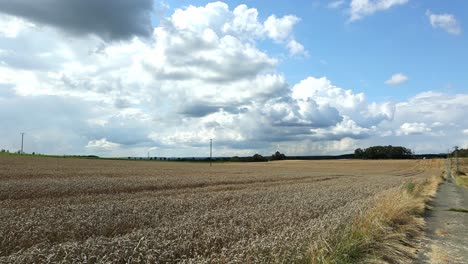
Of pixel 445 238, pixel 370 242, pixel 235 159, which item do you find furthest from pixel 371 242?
pixel 235 159

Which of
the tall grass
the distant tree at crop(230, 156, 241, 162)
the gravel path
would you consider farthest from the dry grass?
the distant tree at crop(230, 156, 241, 162)

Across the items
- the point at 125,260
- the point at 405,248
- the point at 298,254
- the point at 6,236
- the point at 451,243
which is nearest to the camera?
the point at 125,260

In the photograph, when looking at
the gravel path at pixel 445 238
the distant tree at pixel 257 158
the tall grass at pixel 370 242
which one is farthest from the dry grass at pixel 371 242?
the distant tree at pixel 257 158

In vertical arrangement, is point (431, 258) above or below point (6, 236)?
below

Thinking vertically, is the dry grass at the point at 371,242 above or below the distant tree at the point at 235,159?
below

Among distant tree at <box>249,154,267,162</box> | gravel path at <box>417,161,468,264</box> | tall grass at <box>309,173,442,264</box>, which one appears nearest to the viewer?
tall grass at <box>309,173,442,264</box>

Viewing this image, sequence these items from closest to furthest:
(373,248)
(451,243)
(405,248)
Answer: (373,248) < (405,248) < (451,243)

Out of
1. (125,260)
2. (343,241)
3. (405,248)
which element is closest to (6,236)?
(125,260)

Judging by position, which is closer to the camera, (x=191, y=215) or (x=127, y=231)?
(x=127, y=231)

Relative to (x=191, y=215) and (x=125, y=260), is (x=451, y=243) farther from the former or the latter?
(x=125, y=260)

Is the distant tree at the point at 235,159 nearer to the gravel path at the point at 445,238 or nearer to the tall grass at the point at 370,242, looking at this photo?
the gravel path at the point at 445,238

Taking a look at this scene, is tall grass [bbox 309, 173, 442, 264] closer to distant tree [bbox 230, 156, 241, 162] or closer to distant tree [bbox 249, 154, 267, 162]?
distant tree [bbox 230, 156, 241, 162]

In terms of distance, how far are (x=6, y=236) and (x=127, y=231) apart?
2945mm

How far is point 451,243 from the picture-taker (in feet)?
40.7
